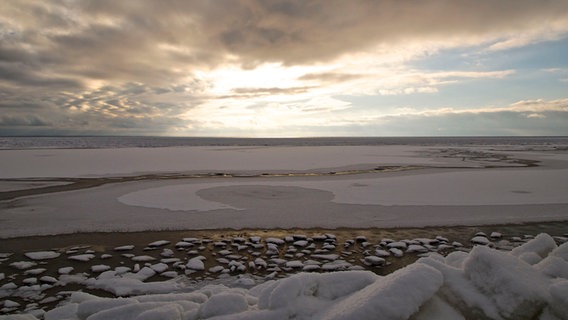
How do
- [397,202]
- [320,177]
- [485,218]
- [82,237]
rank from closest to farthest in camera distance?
[82,237] → [485,218] → [397,202] → [320,177]

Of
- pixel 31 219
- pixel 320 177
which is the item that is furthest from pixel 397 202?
pixel 31 219

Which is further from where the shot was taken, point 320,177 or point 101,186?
point 320,177

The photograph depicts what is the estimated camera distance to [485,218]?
966cm

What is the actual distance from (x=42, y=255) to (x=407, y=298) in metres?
7.46

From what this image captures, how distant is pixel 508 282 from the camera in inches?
131

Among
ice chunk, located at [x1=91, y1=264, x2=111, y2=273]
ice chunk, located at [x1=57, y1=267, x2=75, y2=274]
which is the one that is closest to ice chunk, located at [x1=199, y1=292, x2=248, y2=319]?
ice chunk, located at [x1=91, y1=264, x2=111, y2=273]

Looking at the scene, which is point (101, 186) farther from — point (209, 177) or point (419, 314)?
point (419, 314)

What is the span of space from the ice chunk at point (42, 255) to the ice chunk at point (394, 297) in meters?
6.48

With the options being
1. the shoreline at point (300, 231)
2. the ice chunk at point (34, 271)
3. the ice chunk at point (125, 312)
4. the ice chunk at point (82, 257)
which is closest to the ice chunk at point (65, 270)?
the ice chunk at point (34, 271)

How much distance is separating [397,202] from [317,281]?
27.9 ft

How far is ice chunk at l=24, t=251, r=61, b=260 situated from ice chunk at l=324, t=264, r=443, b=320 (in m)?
6.48

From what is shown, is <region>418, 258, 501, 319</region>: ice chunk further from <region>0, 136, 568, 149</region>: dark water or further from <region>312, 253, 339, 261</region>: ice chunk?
<region>0, 136, 568, 149</region>: dark water

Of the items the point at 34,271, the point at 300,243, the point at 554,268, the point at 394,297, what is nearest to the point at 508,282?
the point at 554,268

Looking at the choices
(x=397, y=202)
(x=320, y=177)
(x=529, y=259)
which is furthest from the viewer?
(x=320, y=177)
